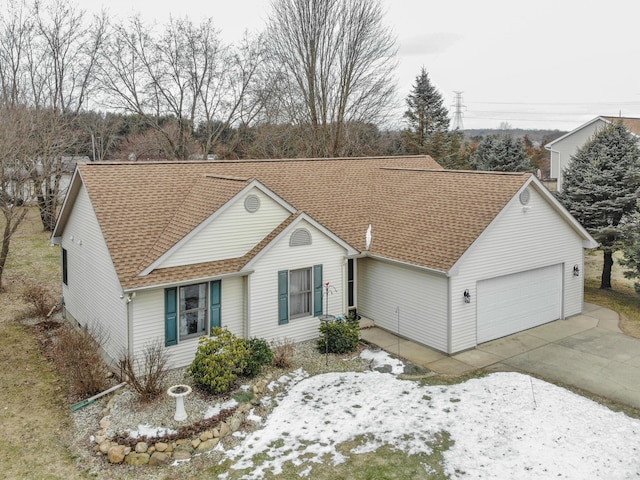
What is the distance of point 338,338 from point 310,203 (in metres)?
6.04

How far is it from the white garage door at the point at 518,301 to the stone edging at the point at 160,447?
8.29 meters

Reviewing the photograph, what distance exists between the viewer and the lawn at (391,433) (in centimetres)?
851

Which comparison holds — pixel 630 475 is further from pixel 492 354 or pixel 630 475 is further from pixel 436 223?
pixel 436 223

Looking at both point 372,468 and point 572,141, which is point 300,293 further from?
point 572,141

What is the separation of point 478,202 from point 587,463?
8465 mm

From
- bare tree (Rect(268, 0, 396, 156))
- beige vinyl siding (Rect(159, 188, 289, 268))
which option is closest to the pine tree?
beige vinyl siding (Rect(159, 188, 289, 268))

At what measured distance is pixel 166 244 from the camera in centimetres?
1283

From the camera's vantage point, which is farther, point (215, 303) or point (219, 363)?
point (215, 303)

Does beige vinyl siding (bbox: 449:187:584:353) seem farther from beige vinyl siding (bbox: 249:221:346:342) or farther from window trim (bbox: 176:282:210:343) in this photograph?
window trim (bbox: 176:282:210:343)

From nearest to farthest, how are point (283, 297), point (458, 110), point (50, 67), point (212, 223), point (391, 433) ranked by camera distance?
point (391, 433)
point (212, 223)
point (283, 297)
point (50, 67)
point (458, 110)

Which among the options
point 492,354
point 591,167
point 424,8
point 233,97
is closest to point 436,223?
point 492,354

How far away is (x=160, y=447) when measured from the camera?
354 inches

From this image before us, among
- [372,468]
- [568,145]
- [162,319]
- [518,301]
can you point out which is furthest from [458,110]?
[372,468]

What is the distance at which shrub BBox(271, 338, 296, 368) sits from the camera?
12672mm
